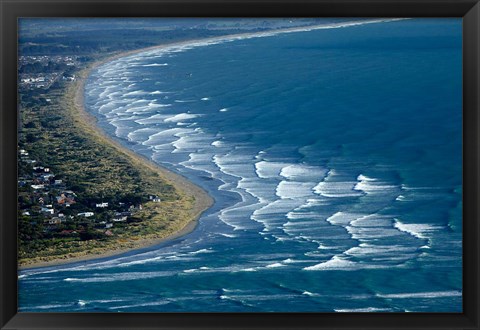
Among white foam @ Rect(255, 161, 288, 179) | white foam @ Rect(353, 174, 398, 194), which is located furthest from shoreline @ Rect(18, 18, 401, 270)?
white foam @ Rect(353, 174, 398, 194)

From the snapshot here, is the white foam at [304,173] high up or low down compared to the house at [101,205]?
up

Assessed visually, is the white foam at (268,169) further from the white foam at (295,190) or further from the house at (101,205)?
the house at (101,205)

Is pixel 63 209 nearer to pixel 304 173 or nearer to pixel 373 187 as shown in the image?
pixel 304 173

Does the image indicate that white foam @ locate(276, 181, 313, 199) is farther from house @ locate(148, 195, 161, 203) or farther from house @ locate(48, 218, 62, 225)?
house @ locate(48, 218, 62, 225)

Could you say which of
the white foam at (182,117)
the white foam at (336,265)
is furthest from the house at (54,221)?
the white foam at (336,265)
